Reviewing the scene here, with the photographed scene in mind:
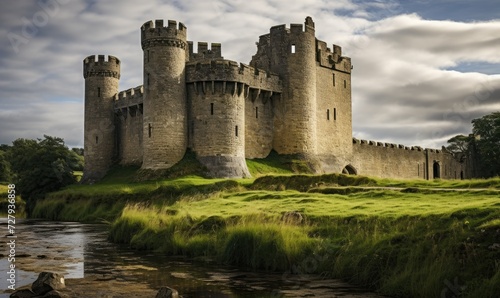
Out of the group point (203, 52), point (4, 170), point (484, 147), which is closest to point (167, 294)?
point (203, 52)

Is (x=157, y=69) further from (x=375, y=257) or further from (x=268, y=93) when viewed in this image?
(x=375, y=257)

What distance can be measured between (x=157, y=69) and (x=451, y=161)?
43768mm

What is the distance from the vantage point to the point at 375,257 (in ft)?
37.0

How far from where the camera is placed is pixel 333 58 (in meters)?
47.8

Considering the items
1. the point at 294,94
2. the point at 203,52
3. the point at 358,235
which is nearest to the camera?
the point at 358,235

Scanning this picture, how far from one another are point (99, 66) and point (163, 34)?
39.2ft

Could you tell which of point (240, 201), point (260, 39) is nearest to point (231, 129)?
point (260, 39)

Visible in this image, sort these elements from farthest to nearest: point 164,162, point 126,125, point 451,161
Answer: point 451,161 → point 126,125 → point 164,162

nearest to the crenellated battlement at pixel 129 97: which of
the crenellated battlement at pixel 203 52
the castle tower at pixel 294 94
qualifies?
the crenellated battlement at pixel 203 52

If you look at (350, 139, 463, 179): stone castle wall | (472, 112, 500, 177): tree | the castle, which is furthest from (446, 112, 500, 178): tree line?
the castle

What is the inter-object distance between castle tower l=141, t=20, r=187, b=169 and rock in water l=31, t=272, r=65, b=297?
84.8ft

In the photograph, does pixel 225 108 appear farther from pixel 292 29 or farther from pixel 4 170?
pixel 4 170

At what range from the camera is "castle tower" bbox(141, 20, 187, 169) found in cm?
3675

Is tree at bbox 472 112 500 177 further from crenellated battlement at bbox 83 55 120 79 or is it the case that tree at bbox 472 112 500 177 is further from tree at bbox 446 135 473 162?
crenellated battlement at bbox 83 55 120 79
